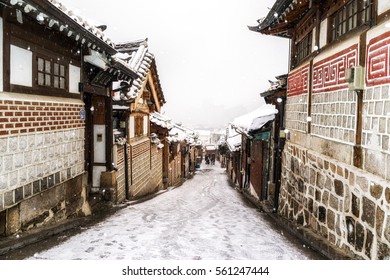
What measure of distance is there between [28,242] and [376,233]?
18.3ft

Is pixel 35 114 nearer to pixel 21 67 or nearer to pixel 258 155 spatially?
pixel 21 67

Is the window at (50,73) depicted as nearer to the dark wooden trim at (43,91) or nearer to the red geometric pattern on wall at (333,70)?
the dark wooden trim at (43,91)

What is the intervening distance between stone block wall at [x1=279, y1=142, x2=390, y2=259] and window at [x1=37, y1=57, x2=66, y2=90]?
607 cm

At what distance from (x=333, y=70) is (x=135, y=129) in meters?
10.6

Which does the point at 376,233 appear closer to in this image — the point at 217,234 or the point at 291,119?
the point at 217,234

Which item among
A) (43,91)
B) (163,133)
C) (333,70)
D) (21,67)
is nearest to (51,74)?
(43,91)

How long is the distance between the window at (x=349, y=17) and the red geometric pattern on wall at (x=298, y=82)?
1490mm

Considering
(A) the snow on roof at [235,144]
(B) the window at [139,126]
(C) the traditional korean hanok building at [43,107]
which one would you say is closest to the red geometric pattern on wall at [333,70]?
(C) the traditional korean hanok building at [43,107]

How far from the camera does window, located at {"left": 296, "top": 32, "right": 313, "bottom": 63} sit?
8509 mm

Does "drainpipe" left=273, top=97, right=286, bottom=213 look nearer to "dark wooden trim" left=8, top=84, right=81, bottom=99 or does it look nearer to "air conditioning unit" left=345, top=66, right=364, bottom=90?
"air conditioning unit" left=345, top=66, right=364, bottom=90

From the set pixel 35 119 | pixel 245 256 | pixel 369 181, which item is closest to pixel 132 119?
pixel 35 119

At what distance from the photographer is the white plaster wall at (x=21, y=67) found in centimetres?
559
